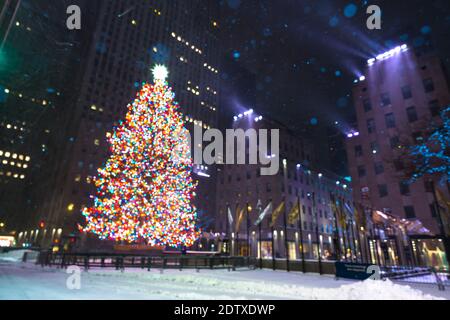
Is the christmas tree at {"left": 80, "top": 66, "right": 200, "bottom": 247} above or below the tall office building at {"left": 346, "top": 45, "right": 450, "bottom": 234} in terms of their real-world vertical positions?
below

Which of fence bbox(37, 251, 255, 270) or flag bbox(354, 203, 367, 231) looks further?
flag bbox(354, 203, 367, 231)

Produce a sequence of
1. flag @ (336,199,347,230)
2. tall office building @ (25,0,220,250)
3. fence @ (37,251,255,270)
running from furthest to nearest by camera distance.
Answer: tall office building @ (25,0,220,250), flag @ (336,199,347,230), fence @ (37,251,255,270)

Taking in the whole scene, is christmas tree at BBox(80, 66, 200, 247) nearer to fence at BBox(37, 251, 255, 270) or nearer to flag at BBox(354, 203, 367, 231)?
fence at BBox(37, 251, 255, 270)

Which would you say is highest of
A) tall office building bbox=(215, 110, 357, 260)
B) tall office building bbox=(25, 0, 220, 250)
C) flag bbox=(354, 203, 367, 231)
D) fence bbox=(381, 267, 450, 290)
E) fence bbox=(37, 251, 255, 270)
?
tall office building bbox=(25, 0, 220, 250)

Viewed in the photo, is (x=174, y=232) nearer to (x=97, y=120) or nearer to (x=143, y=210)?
(x=143, y=210)

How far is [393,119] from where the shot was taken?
3956cm

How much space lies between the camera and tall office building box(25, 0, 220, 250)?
187 ft

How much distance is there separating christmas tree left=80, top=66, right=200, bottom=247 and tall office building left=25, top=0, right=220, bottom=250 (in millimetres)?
37953

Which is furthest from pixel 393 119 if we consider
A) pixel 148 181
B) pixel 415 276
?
pixel 148 181

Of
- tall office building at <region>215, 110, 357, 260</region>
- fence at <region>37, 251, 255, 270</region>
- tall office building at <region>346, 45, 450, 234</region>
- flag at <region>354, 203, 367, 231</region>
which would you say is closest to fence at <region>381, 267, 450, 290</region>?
flag at <region>354, 203, 367, 231</region>

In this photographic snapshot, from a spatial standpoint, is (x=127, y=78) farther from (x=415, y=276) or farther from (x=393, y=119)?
(x=415, y=276)

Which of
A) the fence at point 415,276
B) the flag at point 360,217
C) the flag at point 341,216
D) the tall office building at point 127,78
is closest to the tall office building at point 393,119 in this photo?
the fence at point 415,276

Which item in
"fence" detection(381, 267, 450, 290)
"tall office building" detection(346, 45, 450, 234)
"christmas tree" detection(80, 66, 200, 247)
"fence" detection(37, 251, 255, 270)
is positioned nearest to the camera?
"fence" detection(381, 267, 450, 290)
